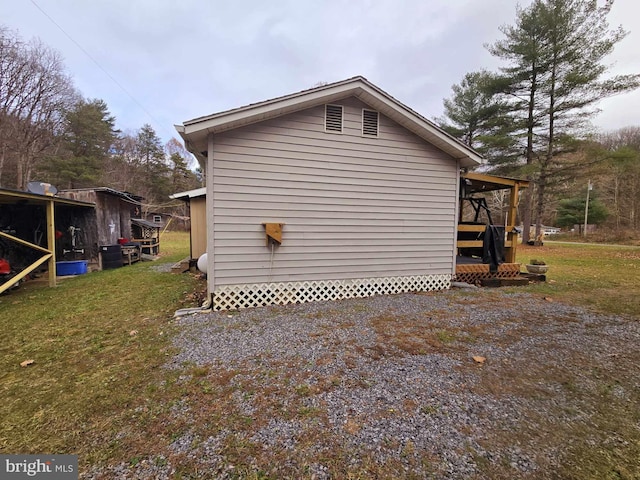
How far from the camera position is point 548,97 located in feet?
54.4

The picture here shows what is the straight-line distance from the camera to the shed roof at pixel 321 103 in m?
4.55

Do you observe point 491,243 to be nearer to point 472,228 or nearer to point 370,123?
point 472,228

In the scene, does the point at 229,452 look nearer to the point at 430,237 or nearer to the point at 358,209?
the point at 358,209

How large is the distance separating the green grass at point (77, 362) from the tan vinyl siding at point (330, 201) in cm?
168

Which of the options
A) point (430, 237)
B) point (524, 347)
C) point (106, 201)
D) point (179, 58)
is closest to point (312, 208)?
point (430, 237)

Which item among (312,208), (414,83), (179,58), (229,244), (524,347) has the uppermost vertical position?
(414,83)

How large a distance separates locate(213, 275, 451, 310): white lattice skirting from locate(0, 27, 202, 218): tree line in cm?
1651

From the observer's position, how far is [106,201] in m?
9.77

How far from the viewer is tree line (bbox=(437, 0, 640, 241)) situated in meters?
14.8

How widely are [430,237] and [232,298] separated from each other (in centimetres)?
447

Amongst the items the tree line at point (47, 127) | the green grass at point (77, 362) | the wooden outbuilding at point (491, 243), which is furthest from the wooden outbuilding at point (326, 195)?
the tree line at point (47, 127)

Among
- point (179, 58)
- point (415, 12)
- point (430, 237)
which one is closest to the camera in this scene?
point (430, 237)

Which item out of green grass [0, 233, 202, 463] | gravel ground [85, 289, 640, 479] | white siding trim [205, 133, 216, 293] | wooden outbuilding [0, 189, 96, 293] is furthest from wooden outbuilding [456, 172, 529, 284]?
wooden outbuilding [0, 189, 96, 293]

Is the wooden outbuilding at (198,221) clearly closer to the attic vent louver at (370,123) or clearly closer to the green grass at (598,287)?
the attic vent louver at (370,123)
